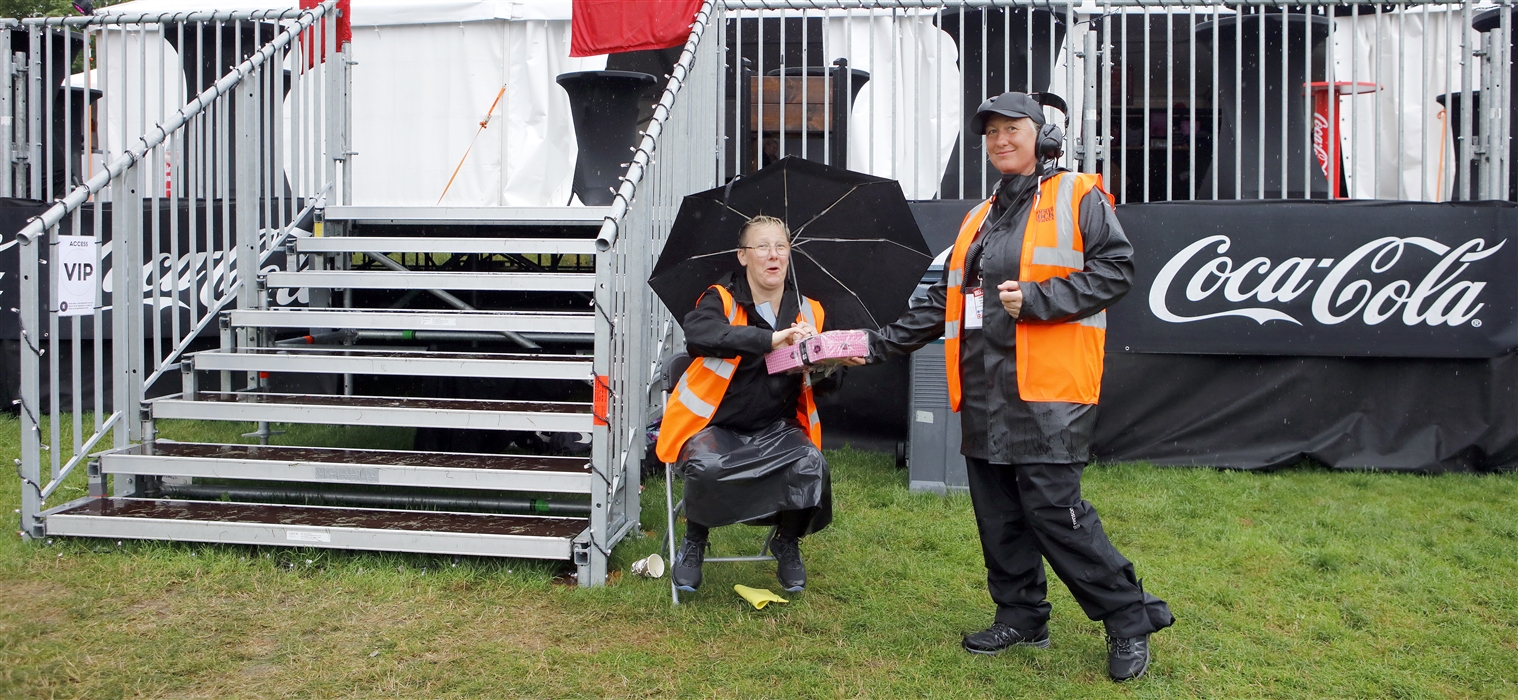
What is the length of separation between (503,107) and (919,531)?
19.5ft

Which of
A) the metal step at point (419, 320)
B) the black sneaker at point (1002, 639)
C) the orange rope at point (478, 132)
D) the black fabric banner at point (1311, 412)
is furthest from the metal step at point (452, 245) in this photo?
the orange rope at point (478, 132)

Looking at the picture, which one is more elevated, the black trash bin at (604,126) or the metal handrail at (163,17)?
the metal handrail at (163,17)

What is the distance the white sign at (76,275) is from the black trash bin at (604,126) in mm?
2482

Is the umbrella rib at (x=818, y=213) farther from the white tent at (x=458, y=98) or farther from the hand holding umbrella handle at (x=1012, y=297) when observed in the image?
the white tent at (x=458, y=98)

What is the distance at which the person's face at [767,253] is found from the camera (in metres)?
4.04

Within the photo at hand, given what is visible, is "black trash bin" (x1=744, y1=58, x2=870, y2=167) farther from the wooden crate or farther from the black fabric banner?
the black fabric banner

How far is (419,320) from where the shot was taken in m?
5.28

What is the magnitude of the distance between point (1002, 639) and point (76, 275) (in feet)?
12.7

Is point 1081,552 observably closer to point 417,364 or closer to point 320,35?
point 417,364

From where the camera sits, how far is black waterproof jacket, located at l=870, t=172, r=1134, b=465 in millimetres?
3236

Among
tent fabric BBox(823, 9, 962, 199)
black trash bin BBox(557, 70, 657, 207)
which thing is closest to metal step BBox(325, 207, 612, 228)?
black trash bin BBox(557, 70, 657, 207)

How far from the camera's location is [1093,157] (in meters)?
6.18

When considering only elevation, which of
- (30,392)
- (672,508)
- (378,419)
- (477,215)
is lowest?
(672,508)

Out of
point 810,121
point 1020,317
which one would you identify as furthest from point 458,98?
point 1020,317
